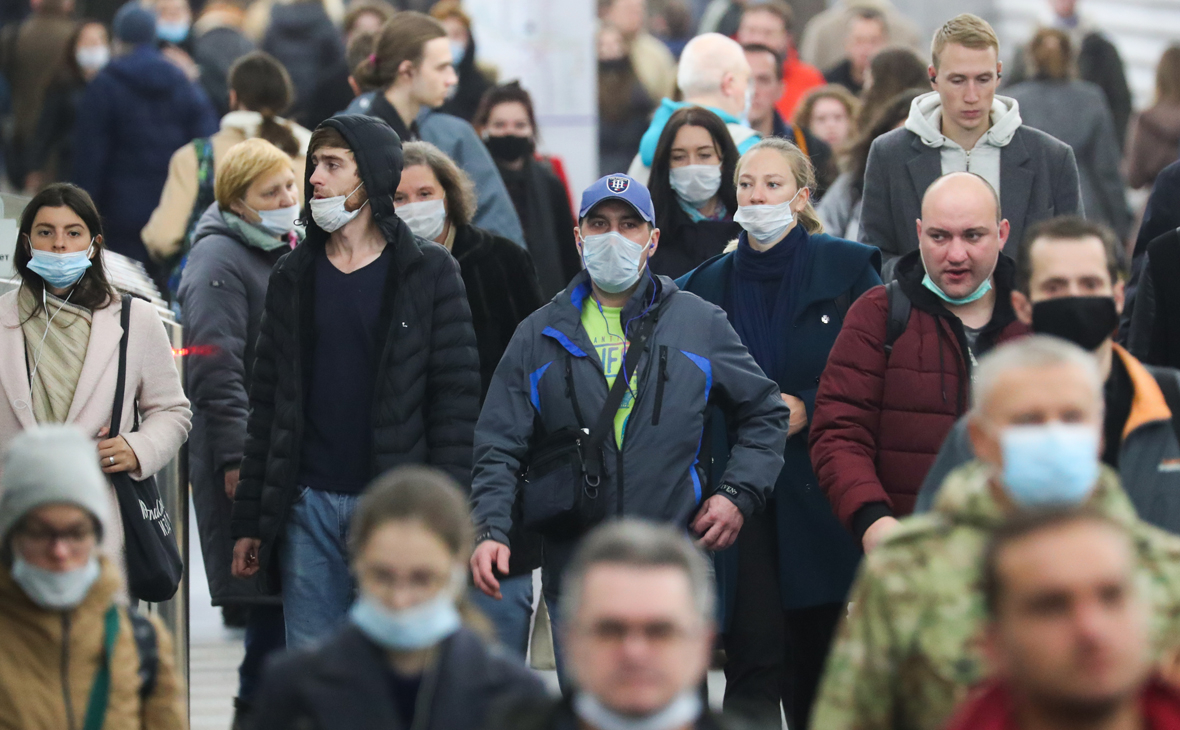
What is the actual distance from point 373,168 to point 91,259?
99 cm

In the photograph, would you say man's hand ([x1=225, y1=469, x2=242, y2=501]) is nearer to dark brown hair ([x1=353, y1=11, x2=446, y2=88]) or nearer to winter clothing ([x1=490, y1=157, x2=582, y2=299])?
dark brown hair ([x1=353, y1=11, x2=446, y2=88])

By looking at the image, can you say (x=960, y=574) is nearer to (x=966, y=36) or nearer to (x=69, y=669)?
(x=69, y=669)

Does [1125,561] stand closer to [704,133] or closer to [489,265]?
[489,265]

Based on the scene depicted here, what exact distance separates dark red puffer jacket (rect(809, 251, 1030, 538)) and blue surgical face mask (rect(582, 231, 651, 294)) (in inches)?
28.2

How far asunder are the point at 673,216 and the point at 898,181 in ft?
3.09

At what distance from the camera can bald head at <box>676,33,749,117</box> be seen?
9.45 m

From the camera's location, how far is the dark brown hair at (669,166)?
27.3 ft

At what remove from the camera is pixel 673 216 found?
8344 mm

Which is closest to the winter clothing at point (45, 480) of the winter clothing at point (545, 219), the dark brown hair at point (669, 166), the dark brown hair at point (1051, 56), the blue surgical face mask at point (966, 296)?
the blue surgical face mask at point (966, 296)

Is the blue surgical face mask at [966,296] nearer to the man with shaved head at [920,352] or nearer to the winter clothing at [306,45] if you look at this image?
the man with shaved head at [920,352]

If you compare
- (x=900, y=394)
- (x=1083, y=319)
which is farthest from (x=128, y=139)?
(x=1083, y=319)

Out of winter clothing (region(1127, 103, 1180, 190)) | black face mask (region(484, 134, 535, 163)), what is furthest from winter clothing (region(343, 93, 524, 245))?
winter clothing (region(1127, 103, 1180, 190))

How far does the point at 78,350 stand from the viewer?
22.0 ft

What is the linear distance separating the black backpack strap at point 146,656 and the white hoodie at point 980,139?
4.14 m
